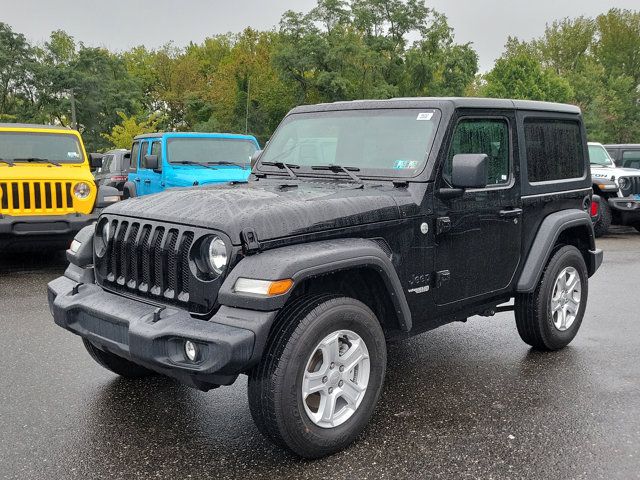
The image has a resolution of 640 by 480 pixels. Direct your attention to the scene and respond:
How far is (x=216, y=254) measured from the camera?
10.6ft

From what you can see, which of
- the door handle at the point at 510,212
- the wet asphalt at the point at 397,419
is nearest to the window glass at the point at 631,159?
the wet asphalt at the point at 397,419

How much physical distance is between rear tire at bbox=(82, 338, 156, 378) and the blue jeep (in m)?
5.95

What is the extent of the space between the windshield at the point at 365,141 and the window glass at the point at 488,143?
0.20 m

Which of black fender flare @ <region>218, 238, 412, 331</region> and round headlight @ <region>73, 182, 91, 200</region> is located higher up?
black fender flare @ <region>218, 238, 412, 331</region>

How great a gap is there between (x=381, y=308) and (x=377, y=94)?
4358 centimetres

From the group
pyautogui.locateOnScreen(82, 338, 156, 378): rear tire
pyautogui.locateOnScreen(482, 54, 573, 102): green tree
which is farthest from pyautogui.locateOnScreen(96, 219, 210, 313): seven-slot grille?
pyautogui.locateOnScreen(482, 54, 573, 102): green tree

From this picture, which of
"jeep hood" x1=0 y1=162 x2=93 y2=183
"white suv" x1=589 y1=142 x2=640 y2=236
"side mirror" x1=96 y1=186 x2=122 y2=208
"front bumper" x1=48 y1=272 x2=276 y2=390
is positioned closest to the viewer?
"front bumper" x1=48 y1=272 x2=276 y2=390

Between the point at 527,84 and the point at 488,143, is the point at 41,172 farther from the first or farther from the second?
the point at 527,84

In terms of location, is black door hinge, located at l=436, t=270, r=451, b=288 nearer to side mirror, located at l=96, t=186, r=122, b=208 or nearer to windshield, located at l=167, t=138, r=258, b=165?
side mirror, located at l=96, t=186, r=122, b=208

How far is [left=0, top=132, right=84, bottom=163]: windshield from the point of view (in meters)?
9.19

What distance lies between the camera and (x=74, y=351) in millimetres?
5184

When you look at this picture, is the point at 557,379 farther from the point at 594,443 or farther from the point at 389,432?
the point at 389,432

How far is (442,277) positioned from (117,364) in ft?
7.34

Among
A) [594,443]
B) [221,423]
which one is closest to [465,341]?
[594,443]
